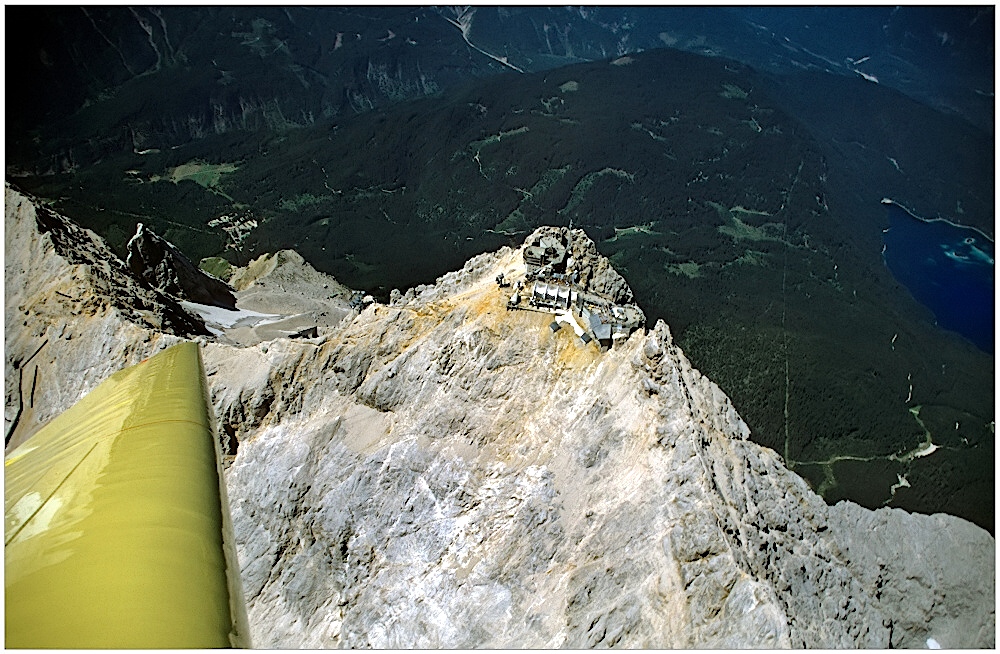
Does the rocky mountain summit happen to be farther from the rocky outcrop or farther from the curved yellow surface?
the rocky outcrop

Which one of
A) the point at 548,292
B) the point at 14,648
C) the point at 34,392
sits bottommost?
the point at 34,392

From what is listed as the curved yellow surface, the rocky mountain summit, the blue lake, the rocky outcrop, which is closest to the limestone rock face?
the rocky mountain summit

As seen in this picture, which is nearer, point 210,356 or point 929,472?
point 210,356

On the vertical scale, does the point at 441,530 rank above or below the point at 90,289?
below

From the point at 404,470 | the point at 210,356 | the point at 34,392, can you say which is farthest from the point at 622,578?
the point at 34,392

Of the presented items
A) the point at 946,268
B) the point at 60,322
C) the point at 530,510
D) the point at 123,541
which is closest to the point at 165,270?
the point at 60,322

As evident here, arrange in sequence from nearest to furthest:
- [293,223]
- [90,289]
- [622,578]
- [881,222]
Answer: [622,578] → [90,289] → [293,223] → [881,222]

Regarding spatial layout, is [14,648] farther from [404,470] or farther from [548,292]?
[548,292]

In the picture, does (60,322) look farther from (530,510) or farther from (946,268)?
(946,268)
